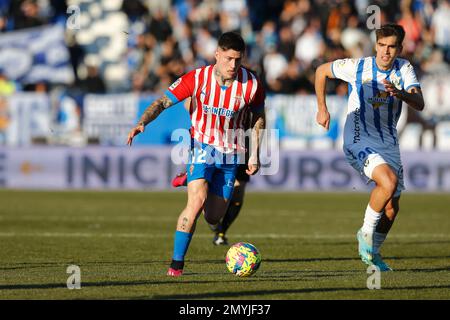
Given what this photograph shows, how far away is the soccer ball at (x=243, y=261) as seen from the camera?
923cm

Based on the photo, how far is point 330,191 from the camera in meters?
23.9

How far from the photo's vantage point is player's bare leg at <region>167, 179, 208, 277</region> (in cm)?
931

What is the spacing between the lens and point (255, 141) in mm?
9633

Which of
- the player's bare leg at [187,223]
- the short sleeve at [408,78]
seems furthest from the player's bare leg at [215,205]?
the short sleeve at [408,78]

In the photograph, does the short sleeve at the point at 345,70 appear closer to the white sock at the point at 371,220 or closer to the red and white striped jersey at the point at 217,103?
the red and white striped jersey at the point at 217,103

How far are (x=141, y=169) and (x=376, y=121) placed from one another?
45.9 feet

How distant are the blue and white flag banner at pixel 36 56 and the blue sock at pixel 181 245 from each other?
53.6ft

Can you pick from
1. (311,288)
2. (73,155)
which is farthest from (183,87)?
(73,155)

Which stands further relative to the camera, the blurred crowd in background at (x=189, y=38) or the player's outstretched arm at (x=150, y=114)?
the blurred crowd in background at (x=189, y=38)

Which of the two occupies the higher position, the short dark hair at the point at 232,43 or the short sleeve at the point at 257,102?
the short dark hair at the point at 232,43

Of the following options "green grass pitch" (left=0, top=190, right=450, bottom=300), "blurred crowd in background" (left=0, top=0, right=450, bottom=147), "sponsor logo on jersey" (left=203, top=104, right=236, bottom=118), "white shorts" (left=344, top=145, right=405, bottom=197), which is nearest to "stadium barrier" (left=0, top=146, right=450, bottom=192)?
"green grass pitch" (left=0, top=190, right=450, bottom=300)

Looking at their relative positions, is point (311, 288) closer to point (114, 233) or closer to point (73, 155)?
point (114, 233)

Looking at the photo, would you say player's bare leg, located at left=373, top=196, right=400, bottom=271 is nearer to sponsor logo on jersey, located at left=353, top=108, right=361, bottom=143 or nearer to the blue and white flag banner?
sponsor logo on jersey, located at left=353, top=108, right=361, bottom=143

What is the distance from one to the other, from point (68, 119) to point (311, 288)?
637 inches
